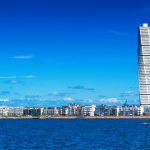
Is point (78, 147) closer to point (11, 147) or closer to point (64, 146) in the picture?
point (64, 146)

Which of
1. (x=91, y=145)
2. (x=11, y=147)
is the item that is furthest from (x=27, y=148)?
(x=91, y=145)

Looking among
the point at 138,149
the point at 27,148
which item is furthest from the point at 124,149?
the point at 27,148

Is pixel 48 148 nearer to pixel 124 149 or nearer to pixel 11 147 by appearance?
pixel 11 147

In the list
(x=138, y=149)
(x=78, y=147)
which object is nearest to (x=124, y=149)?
(x=138, y=149)

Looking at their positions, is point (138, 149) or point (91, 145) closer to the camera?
point (138, 149)

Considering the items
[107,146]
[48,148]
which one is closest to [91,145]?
[107,146]

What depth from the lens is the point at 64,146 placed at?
227 feet

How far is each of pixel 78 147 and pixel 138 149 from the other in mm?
7392

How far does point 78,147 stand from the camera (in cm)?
6725

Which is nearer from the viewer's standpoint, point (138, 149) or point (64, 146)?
point (138, 149)

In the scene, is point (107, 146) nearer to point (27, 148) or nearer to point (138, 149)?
point (138, 149)

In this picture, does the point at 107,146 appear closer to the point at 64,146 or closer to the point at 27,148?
the point at 64,146

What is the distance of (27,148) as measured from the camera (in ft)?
216

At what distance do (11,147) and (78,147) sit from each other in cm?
810
